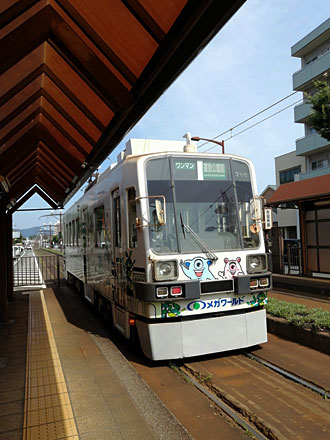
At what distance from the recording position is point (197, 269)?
205 inches

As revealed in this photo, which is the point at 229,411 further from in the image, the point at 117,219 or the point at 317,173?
the point at 317,173

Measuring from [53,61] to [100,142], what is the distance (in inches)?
63.3

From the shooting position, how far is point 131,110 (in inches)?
174

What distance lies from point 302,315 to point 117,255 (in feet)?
11.4

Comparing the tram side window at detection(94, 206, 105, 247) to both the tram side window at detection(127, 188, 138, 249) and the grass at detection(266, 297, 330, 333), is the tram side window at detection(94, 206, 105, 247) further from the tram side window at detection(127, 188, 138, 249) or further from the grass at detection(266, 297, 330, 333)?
the grass at detection(266, 297, 330, 333)

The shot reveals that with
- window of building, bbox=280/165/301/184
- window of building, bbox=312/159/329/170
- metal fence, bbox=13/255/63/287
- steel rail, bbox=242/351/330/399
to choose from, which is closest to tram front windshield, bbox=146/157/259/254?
steel rail, bbox=242/351/330/399

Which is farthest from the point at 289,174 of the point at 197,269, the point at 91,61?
the point at 91,61

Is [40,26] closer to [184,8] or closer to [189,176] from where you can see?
[184,8]

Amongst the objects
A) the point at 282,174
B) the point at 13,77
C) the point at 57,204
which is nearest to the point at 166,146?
the point at 13,77

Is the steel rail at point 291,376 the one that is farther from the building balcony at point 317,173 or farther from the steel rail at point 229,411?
the building balcony at point 317,173

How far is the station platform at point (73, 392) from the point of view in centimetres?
335

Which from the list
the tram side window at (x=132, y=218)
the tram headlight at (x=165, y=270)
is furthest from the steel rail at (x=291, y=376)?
the tram side window at (x=132, y=218)

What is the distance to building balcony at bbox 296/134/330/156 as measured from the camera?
26.7 metres

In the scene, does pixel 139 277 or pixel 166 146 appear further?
pixel 166 146
